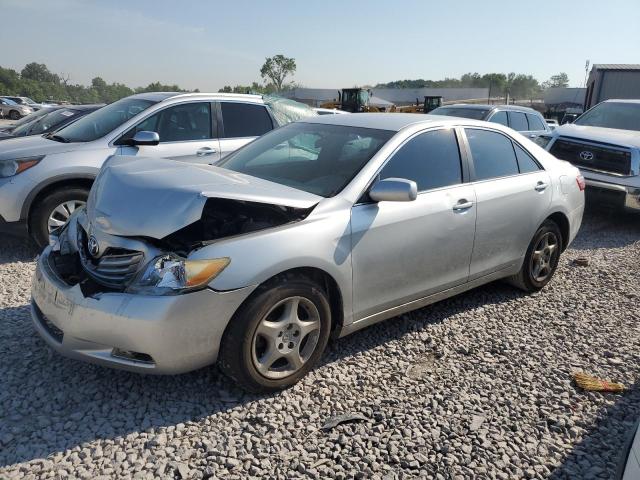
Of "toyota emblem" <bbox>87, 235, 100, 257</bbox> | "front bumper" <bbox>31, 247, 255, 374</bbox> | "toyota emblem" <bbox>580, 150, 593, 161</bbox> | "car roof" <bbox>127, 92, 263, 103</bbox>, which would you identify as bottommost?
"front bumper" <bbox>31, 247, 255, 374</bbox>

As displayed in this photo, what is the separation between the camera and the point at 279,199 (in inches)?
117

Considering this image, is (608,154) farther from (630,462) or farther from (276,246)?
(630,462)

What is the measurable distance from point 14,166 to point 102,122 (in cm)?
115

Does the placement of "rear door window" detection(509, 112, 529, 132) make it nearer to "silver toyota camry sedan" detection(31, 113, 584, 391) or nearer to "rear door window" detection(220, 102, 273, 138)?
"rear door window" detection(220, 102, 273, 138)

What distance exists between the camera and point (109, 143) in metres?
5.55

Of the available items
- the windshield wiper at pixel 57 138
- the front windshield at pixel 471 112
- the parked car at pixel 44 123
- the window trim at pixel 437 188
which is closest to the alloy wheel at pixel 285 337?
the window trim at pixel 437 188

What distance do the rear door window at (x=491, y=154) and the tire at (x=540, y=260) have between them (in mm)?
695

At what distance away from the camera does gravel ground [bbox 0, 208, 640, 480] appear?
2.52 m

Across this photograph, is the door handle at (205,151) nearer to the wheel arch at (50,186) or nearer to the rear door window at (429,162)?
the wheel arch at (50,186)

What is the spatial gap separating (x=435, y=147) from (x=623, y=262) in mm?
3629

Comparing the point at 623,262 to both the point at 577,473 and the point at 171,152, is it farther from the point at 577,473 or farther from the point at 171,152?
the point at 171,152

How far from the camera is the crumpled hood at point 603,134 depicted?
787 cm

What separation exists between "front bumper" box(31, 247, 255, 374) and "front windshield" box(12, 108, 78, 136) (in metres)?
5.84

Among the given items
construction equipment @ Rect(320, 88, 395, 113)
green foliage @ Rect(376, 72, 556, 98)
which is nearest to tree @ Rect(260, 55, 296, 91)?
green foliage @ Rect(376, 72, 556, 98)
